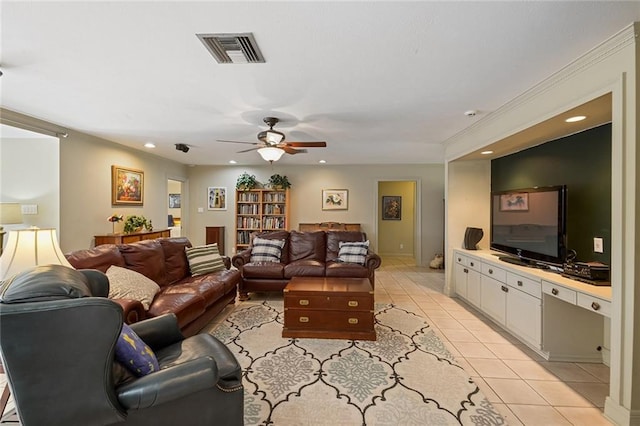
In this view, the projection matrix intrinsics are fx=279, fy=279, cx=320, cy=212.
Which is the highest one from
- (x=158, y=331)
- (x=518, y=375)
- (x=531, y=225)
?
(x=531, y=225)

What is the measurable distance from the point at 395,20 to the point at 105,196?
4679 millimetres

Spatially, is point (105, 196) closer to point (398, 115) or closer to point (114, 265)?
point (114, 265)

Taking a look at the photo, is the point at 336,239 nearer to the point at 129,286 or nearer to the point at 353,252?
the point at 353,252

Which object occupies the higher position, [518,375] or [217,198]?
[217,198]

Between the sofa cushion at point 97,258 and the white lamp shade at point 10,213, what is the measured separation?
1.58 meters

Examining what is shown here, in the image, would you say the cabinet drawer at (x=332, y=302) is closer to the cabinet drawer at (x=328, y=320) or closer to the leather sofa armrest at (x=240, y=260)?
the cabinet drawer at (x=328, y=320)

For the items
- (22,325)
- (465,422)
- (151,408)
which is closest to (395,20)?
(22,325)

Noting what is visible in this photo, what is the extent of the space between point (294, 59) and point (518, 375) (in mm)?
2959

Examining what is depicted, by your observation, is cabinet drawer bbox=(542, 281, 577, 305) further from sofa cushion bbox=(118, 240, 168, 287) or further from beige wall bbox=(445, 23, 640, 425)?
sofa cushion bbox=(118, 240, 168, 287)

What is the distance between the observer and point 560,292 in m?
2.25

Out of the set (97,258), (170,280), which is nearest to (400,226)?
(170,280)

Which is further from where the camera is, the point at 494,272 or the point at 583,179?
the point at 494,272

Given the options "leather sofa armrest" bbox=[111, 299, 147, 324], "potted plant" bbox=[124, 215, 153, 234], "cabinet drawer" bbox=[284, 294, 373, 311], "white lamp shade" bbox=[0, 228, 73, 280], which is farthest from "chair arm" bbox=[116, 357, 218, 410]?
"potted plant" bbox=[124, 215, 153, 234]

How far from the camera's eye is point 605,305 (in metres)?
1.86
